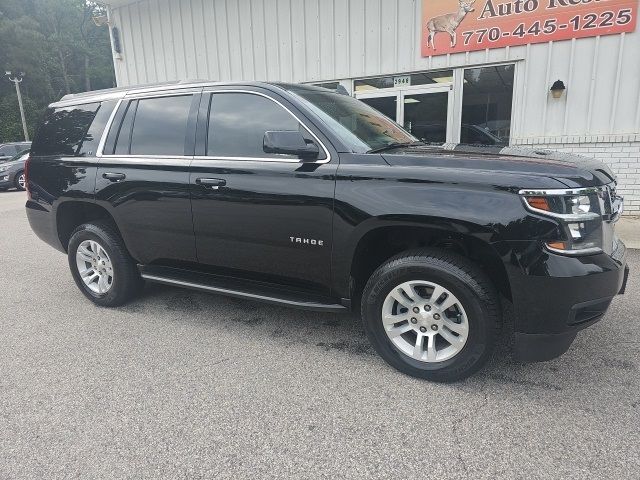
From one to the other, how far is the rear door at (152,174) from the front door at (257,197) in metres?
0.13

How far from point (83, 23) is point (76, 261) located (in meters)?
56.1

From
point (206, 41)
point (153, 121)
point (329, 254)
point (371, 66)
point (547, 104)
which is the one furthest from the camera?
point (206, 41)

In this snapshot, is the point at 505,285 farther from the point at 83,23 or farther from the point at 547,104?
the point at 83,23

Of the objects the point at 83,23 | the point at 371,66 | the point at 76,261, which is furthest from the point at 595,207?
the point at 83,23

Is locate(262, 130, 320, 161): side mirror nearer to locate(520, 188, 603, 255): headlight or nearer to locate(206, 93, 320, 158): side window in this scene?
locate(206, 93, 320, 158): side window

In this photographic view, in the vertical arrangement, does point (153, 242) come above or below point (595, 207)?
below

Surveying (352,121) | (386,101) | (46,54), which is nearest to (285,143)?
(352,121)

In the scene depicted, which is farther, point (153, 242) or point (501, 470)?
point (153, 242)

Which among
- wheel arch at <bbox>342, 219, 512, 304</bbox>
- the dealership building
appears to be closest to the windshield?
wheel arch at <bbox>342, 219, 512, 304</bbox>

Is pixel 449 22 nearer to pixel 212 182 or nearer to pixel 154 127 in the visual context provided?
pixel 154 127

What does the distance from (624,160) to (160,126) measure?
7141 millimetres

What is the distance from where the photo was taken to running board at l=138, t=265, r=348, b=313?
3105mm

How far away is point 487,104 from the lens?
8023 mm

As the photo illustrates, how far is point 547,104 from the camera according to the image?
749cm
